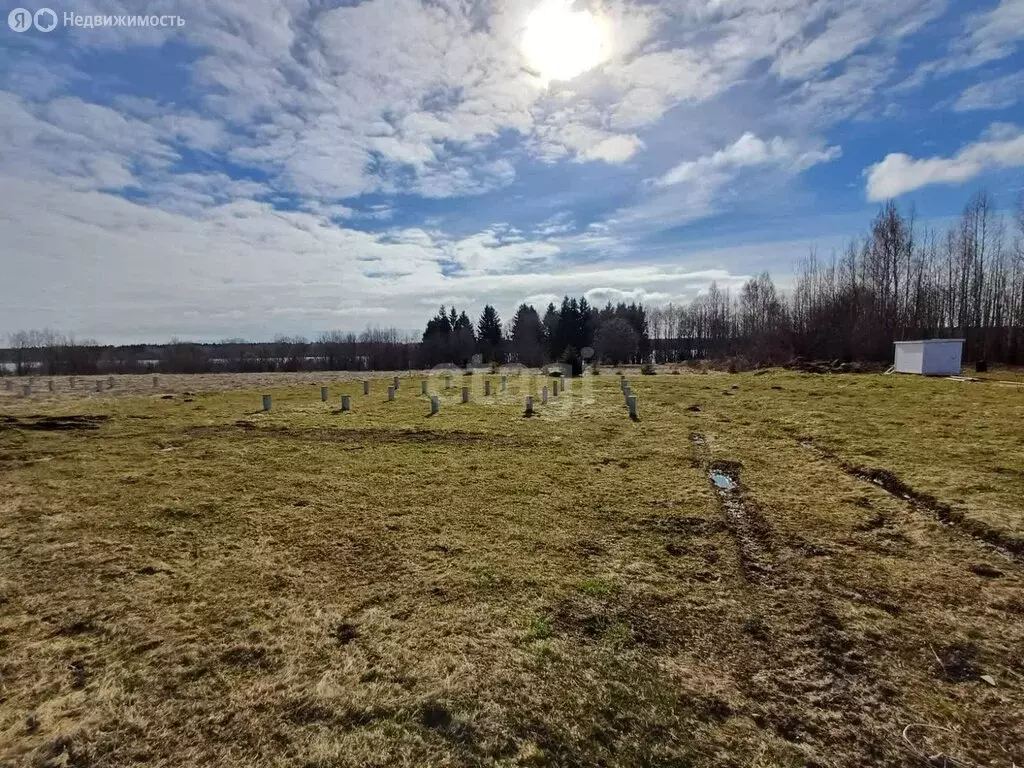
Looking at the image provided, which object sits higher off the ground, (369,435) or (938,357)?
(938,357)

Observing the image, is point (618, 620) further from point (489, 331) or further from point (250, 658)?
point (489, 331)

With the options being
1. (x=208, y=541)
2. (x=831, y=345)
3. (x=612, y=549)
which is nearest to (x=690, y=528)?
(x=612, y=549)

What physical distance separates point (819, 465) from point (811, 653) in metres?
Result: 6.25

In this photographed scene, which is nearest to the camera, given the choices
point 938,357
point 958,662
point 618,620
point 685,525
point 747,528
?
point 958,662

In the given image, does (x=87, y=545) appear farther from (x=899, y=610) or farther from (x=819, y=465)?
(x=819, y=465)

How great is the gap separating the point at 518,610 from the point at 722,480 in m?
5.28

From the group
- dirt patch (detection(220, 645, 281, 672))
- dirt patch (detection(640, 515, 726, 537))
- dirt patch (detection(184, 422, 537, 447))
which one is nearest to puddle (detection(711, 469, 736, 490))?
dirt patch (detection(640, 515, 726, 537))

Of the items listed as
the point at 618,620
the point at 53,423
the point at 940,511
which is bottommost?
the point at 618,620

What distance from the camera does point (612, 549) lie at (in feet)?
17.5

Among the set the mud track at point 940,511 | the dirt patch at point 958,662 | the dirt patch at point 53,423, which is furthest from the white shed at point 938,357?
the dirt patch at point 53,423

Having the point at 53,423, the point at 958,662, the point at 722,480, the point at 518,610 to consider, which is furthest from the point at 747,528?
the point at 53,423

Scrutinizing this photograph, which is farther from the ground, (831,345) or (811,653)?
(831,345)

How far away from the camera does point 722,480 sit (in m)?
7.98

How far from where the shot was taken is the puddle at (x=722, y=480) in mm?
7577
